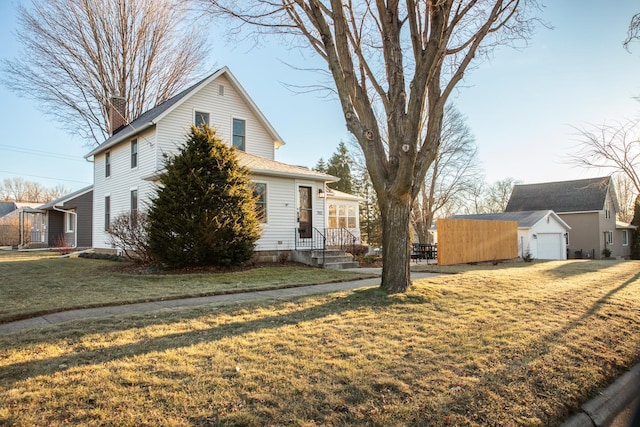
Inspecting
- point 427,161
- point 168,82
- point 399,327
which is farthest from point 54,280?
point 168,82

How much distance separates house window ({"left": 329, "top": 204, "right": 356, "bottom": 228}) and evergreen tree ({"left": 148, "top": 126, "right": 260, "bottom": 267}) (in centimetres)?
913

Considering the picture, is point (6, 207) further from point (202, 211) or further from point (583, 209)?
point (583, 209)

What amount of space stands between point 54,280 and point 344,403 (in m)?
8.86

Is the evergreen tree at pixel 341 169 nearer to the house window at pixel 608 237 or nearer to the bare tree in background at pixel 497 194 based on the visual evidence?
the bare tree in background at pixel 497 194

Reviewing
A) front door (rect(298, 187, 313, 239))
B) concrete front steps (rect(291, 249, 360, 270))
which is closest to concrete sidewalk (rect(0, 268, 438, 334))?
concrete front steps (rect(291, 249, 360, 270))

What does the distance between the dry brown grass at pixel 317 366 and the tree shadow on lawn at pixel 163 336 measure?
2 cm

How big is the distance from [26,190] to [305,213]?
61.7 m

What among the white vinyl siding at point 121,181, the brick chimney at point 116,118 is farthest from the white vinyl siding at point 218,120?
the brick chimney at point 116,118

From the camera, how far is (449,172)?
28328 millimetres

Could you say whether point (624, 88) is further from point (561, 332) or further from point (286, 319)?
point (286, 319)

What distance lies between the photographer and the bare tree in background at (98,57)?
20.2 meters

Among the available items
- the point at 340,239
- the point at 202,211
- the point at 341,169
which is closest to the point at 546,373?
the point at 202,211

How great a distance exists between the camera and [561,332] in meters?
4.86

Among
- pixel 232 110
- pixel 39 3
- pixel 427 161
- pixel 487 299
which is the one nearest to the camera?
pixel 487 299
